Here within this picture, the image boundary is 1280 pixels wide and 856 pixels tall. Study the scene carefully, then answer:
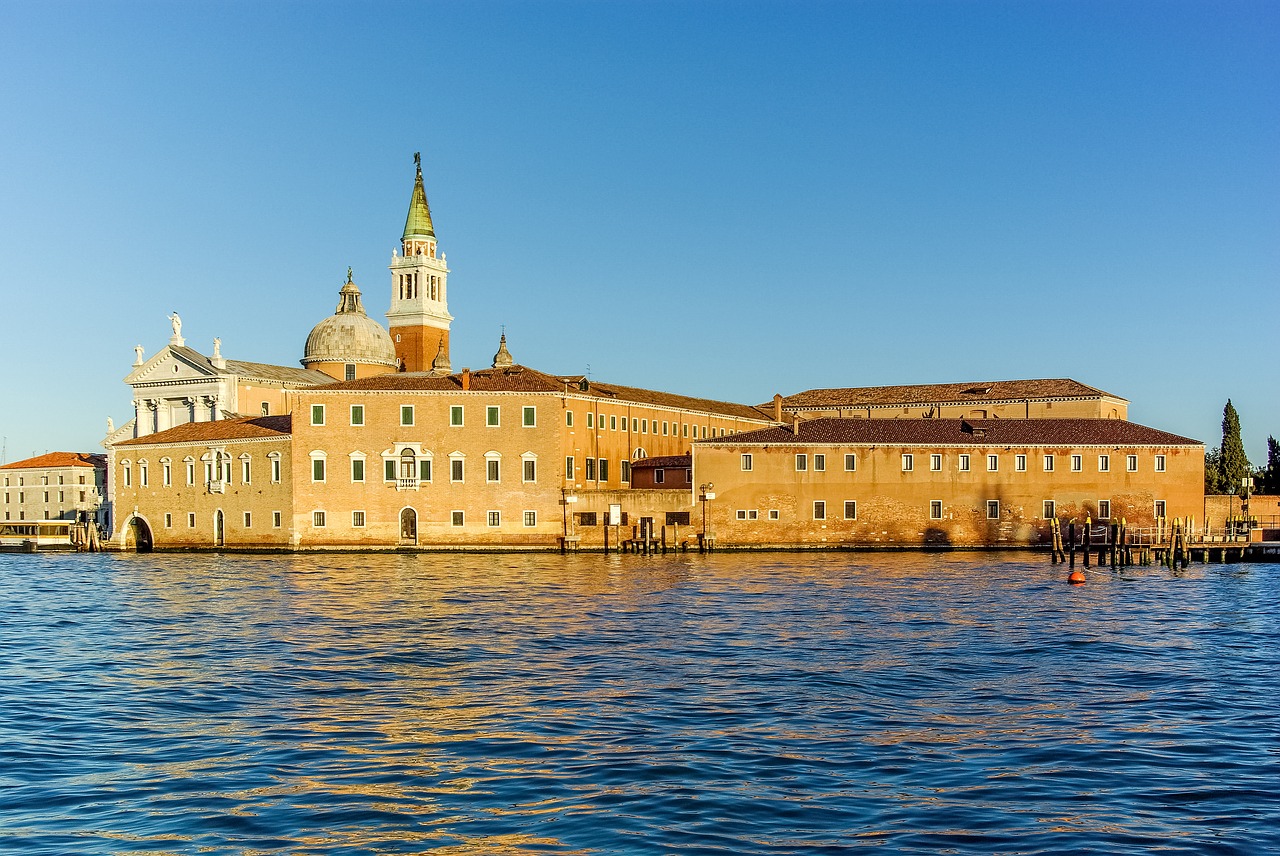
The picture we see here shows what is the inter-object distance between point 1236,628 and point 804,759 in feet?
46.3

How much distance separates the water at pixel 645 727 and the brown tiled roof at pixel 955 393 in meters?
36.3

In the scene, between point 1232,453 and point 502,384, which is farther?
point 1232,453

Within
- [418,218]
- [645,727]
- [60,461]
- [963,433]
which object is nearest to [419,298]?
[418,218]

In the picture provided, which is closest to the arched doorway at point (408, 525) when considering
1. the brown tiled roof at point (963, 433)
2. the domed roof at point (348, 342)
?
the brown tiled roof at point (963, 433)

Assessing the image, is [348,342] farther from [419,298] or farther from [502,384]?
[502,384]

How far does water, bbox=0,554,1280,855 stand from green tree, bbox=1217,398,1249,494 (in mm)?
38060

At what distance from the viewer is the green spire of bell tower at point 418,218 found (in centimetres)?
8000

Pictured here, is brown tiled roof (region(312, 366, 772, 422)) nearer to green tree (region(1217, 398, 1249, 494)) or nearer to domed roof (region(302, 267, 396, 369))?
domed roof (region(302, 267, 396, 369))

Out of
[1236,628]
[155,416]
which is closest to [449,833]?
[1236,628]

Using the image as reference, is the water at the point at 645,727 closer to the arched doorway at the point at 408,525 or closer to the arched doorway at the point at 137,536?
the arched doorway at the point at 408,525

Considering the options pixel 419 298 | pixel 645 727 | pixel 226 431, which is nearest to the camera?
pixel 645 727

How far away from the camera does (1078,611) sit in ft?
85.4

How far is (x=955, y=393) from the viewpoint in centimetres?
6475

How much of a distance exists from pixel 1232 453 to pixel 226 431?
150 feet
